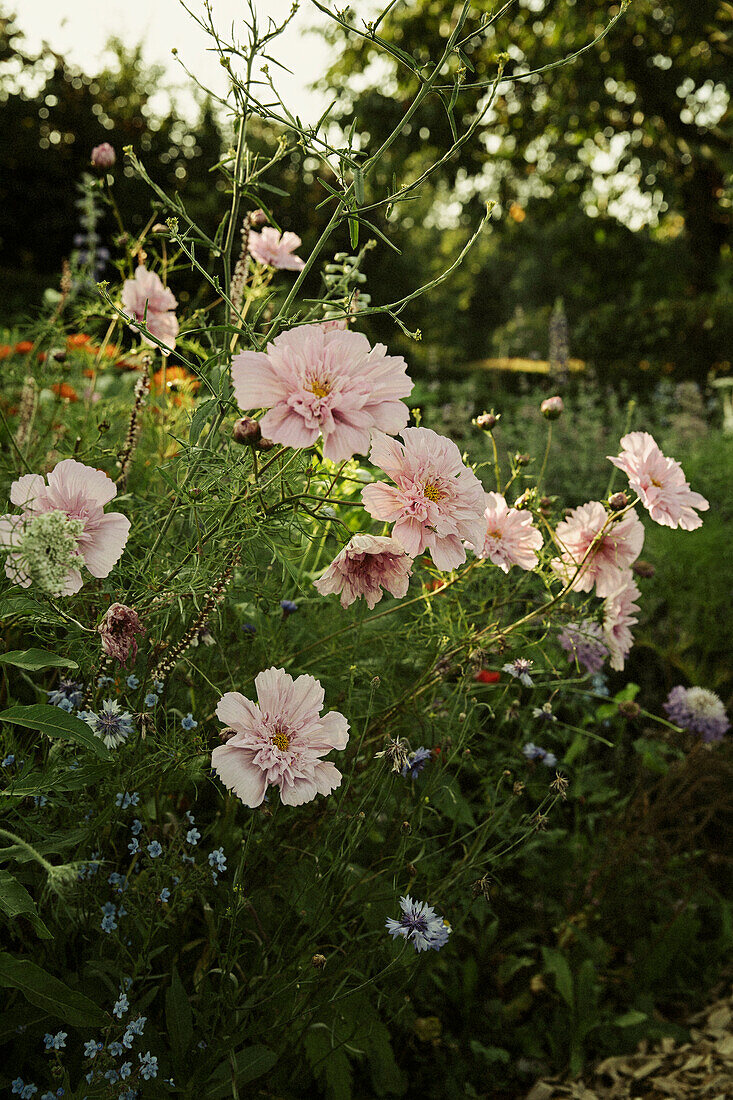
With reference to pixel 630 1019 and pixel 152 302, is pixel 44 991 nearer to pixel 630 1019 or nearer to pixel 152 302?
pixel 152 302

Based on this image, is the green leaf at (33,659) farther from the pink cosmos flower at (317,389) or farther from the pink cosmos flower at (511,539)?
the pink cosmos flower at (511,539)

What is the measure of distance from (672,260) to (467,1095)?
409 inches

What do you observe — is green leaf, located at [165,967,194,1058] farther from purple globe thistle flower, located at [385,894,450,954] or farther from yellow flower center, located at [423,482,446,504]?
yellow flower center, located at [423,482,446,504]

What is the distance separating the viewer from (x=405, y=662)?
1766 millimetres

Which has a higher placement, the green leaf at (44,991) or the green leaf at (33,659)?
the green leaf at (33,659)

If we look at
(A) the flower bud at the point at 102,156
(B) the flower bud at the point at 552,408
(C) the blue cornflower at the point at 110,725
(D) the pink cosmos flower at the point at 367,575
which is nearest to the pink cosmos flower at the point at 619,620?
(B) the flower bud at the point at 552,408

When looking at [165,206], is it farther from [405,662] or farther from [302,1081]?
[302,1081]

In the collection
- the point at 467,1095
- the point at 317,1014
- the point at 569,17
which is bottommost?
the point at 467,1095

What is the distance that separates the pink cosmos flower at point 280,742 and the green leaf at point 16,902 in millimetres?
266

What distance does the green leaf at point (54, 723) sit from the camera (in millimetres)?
1017

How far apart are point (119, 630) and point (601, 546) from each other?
2.82 feet

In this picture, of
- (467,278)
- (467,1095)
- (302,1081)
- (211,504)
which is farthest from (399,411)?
(467,278)

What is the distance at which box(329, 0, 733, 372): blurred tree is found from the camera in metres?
8.78

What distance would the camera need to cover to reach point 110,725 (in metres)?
1.18
